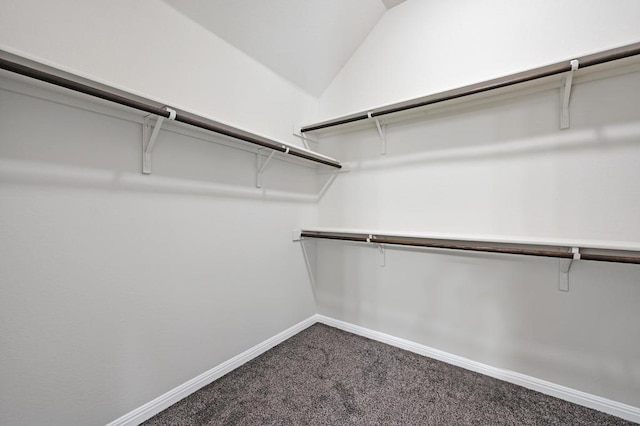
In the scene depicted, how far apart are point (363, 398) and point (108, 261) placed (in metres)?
1.57

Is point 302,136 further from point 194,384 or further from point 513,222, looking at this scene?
point 194,384

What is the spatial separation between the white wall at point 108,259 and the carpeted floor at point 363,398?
0.77ft

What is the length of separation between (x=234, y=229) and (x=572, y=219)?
2.10 meters

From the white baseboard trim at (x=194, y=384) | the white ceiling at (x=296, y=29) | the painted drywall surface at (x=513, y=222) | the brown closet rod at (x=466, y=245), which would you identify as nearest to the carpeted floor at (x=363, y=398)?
the white baseboard trim at (x=194, y=384)

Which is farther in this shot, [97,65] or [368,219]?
[368,219]

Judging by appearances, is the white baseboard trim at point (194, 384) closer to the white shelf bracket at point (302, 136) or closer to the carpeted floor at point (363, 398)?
the carpeted floor at point (363, 398)

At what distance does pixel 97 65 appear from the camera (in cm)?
121

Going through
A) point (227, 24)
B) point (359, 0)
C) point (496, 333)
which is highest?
point (359, 0)

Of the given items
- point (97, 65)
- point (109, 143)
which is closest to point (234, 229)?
point (109, 143)

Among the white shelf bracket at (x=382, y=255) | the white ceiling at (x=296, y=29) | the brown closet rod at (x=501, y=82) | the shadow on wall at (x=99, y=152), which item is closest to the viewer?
the shadow on wall at (x=99, y=152)

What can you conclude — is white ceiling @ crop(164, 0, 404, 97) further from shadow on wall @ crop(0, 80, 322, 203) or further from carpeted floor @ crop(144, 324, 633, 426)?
carpeted floor @ crop(144, 324, 633, 426)

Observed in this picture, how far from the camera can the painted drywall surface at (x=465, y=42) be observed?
4.79 feet

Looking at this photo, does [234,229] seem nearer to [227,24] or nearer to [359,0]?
[227,24]

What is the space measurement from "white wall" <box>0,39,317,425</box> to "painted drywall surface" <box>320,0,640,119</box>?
1280 millimetres
